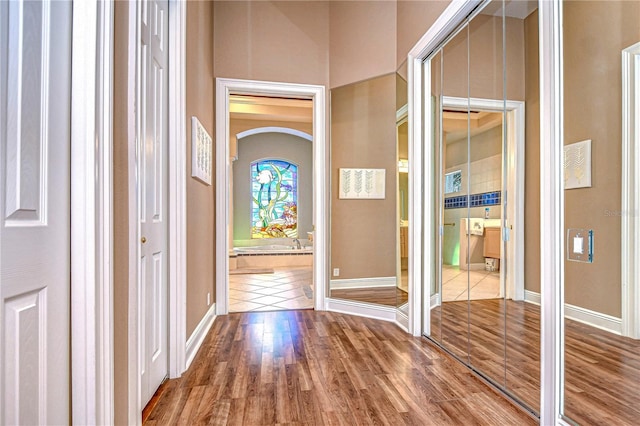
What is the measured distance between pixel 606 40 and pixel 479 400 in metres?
1.83

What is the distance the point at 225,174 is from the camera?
3342 mm

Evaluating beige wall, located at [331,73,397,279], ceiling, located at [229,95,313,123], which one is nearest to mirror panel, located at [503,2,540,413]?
beige wall, located at [331,73,397,279]

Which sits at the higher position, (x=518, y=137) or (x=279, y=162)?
(x=279, y=162)

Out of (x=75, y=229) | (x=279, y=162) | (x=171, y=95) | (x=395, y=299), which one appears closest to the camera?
(x=75, y=229)

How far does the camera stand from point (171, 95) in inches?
79.4

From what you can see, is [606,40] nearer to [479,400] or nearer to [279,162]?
[479,400]

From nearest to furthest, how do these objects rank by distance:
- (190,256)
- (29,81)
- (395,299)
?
(29,81) < (190,256) < (395,299)

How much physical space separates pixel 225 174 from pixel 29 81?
243 cm

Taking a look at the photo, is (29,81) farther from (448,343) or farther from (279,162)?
(279,162)

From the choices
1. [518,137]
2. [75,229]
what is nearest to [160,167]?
[75,229]

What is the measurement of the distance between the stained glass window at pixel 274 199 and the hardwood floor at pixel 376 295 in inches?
211

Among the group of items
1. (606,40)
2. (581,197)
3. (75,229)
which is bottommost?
(75,229)

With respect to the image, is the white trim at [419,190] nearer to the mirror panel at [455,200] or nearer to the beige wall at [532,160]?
the mirror panel at [455,200]

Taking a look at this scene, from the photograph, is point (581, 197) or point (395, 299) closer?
point (581, 197)
